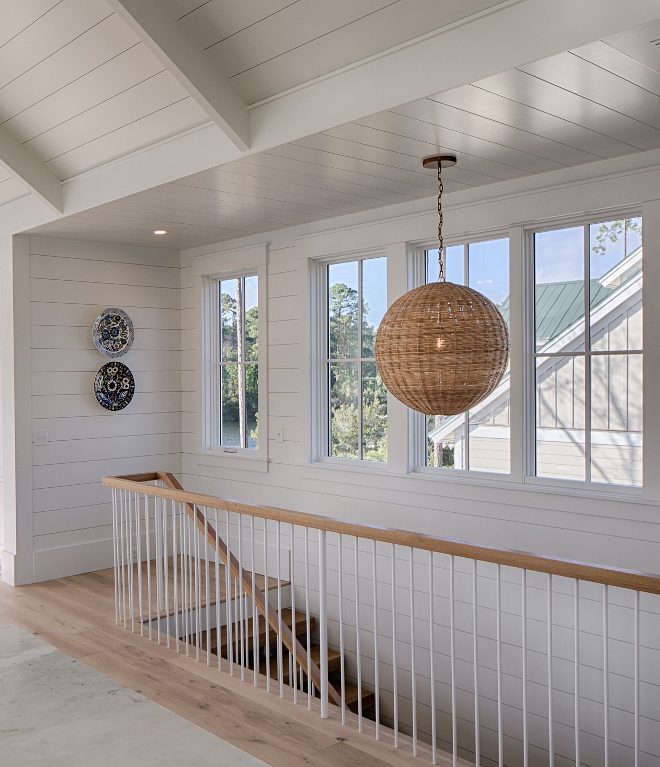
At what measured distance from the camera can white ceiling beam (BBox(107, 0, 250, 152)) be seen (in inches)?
106

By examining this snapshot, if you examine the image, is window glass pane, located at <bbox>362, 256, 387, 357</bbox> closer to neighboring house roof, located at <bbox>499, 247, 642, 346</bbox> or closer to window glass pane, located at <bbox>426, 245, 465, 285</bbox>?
window glass pane, located at <bbox>426, 245, 465, 285</bbox>

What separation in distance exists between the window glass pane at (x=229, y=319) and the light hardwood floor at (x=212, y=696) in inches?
82.4

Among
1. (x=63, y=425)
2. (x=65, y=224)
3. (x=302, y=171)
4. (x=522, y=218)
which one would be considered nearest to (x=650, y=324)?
(x=522, y=218)

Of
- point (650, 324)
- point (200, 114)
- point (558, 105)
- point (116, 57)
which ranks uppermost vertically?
point (116, 57)

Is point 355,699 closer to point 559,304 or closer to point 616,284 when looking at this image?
Answer: point 559,304

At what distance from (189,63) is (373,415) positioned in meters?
2.49

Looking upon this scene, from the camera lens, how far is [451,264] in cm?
421

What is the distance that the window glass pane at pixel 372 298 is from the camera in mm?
4590

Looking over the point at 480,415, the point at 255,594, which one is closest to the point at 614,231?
the point at 480,415

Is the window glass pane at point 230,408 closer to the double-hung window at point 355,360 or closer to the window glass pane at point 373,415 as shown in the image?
the double-hung window at point 355,360

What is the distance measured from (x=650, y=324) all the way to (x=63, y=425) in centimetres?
403

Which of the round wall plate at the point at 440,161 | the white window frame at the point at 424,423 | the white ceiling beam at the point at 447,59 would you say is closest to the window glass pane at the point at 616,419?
the white window frame at the point at 424,423

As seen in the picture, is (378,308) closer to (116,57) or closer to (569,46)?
(116,57)

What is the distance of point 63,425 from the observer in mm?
5266
